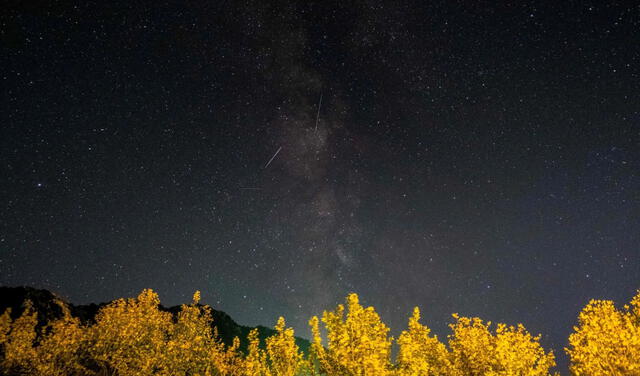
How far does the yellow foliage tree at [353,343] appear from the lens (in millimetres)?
14742

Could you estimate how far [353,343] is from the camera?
620 inches

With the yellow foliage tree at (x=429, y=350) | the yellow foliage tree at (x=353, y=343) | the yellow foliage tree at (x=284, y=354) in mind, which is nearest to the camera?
the yellow foliage tree at (x=353, y=343)

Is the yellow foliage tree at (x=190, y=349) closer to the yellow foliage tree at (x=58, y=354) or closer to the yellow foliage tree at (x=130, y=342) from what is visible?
the yellow foliage tree at (x=130, y=342)

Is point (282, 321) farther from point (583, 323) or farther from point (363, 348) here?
point (583, 323)

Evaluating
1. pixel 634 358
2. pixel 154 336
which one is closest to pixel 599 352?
pixel 634 358

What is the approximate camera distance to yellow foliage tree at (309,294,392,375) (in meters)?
14.7

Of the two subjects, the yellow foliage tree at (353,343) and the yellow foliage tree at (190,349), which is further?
the yellow foliage tree at (190,349)

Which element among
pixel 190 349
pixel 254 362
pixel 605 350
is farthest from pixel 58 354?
pixel 605 350

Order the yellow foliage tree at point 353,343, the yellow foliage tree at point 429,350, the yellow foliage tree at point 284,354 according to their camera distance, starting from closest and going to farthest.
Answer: the yellow foliage tree at point 353,343, the yellow foliage tree at point 284,354, the yellow foliage tree at point 429,350

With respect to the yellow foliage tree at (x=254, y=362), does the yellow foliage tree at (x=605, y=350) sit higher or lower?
higher

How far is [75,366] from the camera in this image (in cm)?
2428

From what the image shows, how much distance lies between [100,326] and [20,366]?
5276 millimetres

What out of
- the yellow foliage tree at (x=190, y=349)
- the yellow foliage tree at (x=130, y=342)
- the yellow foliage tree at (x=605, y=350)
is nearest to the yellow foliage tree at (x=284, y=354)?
the yellow foliage tree at (x=190, y=349)

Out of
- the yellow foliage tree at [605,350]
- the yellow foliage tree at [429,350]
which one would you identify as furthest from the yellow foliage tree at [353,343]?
the yellow foliage tree at [605,350]
